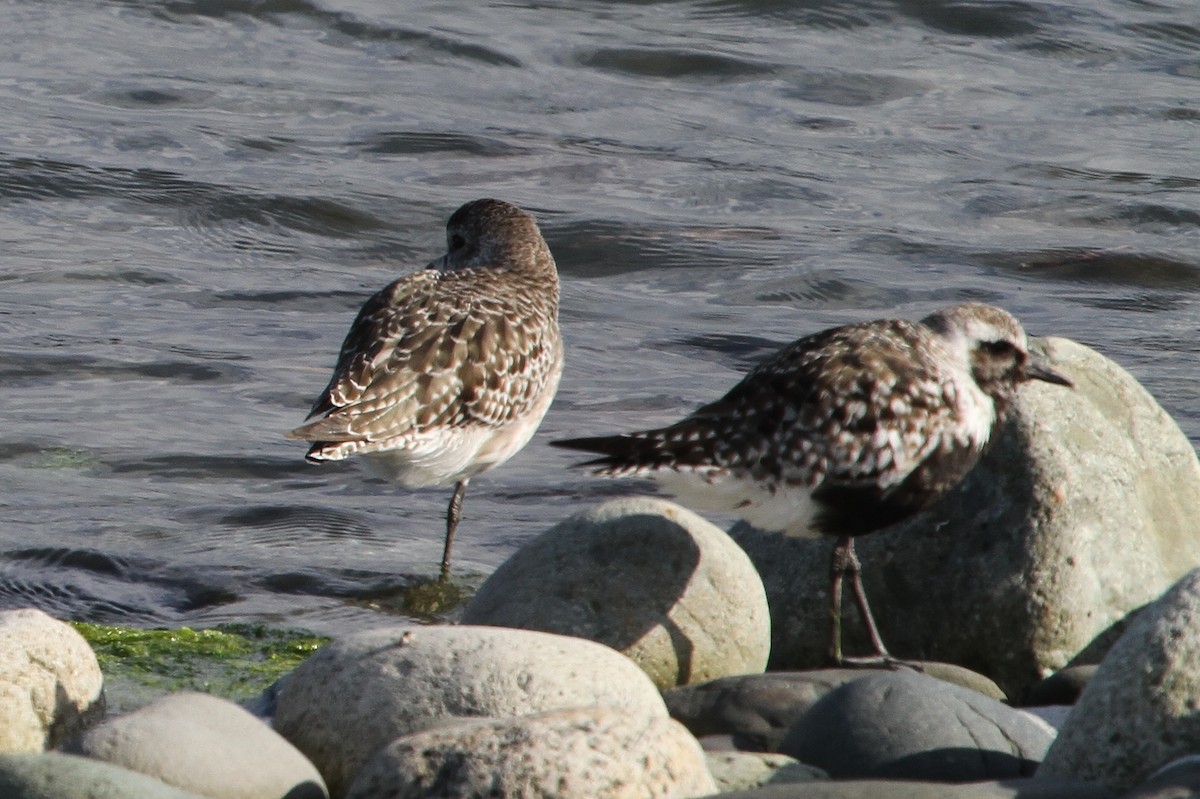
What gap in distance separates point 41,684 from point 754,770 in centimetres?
181

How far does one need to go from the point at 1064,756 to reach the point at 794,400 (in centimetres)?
155

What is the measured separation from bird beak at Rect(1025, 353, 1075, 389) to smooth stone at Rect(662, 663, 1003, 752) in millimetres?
1202

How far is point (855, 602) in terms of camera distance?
5.88 metres

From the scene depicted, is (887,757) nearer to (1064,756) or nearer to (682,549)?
(1064,756)

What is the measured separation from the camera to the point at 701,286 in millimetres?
11828

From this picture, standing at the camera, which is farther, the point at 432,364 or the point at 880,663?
the point at 432,364

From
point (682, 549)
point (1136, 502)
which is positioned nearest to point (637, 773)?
point (682, 549)

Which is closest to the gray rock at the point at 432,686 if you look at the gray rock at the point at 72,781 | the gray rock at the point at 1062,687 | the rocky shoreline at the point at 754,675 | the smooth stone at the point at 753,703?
the rocky shoreline at the point at 754,675

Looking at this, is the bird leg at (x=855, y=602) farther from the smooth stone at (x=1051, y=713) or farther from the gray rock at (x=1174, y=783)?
the gray rock at (x=1174, y=783)

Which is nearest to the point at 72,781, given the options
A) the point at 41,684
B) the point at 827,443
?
the point at 41,684

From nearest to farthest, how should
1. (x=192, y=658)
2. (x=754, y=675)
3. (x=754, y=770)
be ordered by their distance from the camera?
(x=754, y=770)
(x=754, y=675)
(x=192, y=658)

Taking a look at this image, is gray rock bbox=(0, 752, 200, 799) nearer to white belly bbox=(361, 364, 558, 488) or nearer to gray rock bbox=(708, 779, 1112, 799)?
gray rock bbox=(708, 779, 1112, 799)

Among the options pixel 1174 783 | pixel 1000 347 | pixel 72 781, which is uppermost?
pixel 1000 347

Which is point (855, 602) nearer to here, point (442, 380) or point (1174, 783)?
point (442, 380)
